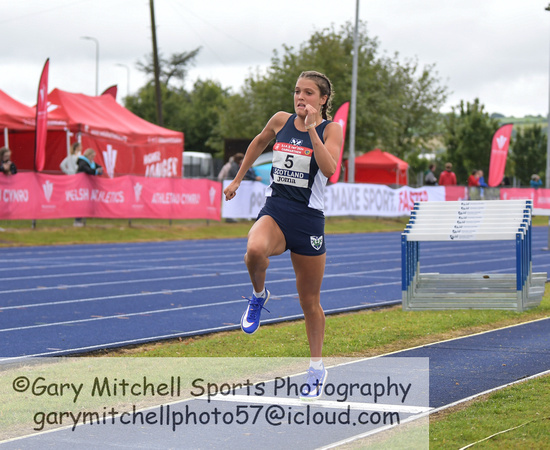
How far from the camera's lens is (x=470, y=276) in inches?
421

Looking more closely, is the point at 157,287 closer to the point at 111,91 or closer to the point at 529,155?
the point at 111,91

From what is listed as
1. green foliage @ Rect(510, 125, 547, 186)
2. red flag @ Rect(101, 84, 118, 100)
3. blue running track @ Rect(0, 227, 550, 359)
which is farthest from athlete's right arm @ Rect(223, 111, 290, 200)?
green foliage @ Rect(510, 125, 547, 186)

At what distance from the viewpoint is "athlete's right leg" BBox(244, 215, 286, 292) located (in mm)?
5355

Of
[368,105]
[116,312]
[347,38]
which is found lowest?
[116,312]

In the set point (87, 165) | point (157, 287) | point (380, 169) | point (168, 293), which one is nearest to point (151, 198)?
point (87, 165)

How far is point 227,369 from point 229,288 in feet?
20.6

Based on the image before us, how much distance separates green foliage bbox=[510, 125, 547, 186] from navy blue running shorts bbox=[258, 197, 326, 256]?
193 ft

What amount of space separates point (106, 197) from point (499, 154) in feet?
60.9

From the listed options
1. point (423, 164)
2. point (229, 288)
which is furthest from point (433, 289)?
point (423, 164)

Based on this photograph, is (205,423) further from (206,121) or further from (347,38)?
(206,121)

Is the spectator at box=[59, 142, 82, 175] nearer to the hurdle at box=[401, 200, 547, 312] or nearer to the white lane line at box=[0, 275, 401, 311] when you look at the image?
the white lane line at box=[0, 275, 401, 311]

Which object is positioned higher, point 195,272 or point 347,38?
point 347,38

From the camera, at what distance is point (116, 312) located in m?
10.2

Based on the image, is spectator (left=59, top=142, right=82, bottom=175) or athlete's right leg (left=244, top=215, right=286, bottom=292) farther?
spectator (left=59, top=142, right=82, bottom=175)
